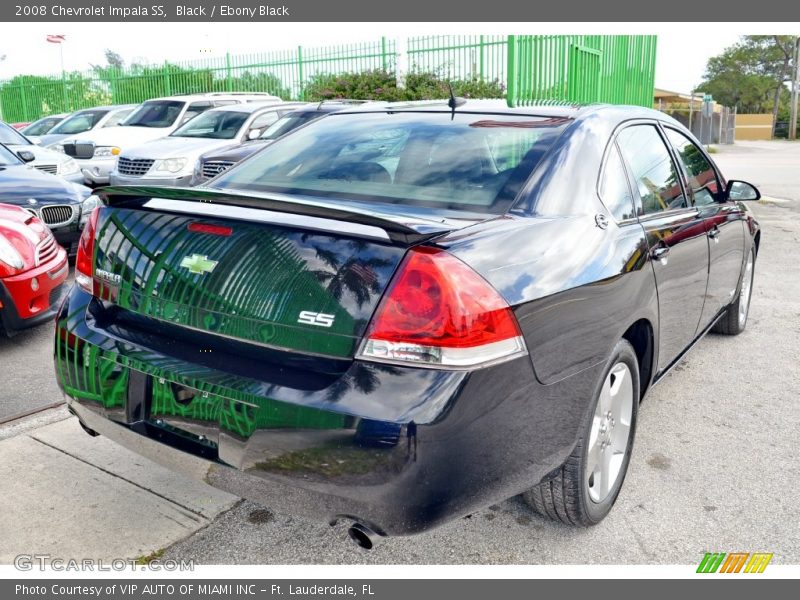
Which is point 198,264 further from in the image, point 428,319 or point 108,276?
point 428,319

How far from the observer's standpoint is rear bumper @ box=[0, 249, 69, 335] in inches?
176

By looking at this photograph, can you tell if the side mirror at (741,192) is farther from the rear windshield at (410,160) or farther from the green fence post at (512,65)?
the green fence post at (512,65)

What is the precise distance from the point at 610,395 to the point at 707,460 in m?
0.93

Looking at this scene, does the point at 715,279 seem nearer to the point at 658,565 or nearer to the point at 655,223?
the point at 655,223

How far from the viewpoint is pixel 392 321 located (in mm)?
2090

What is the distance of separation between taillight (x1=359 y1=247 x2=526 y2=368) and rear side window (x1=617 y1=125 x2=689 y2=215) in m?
1.47

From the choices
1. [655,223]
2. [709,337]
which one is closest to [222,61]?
[709,337]

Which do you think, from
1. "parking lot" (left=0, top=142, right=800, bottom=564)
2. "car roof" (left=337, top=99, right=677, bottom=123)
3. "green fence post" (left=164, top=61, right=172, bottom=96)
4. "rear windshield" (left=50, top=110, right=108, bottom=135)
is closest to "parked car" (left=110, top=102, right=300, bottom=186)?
"rear windshield" (left=50, top=110, right=108, bottom=135)

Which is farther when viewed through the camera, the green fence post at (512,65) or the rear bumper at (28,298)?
the green fence post at (512,65)

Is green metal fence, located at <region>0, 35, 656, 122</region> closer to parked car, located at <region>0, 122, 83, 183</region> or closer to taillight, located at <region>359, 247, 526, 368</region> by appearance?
taillight, located at <region>359, 247, 526, 368</region>

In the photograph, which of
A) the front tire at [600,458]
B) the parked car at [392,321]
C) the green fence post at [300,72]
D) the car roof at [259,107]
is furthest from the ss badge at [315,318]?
the green fence post at [300,72]

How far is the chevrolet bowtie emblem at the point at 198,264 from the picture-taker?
233 cm

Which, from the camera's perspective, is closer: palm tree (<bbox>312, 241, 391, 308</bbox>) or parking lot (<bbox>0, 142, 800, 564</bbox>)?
palm tree (<bbox>312, 241, 391, 308</bbox>)

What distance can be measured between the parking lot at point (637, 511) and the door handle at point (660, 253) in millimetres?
947
